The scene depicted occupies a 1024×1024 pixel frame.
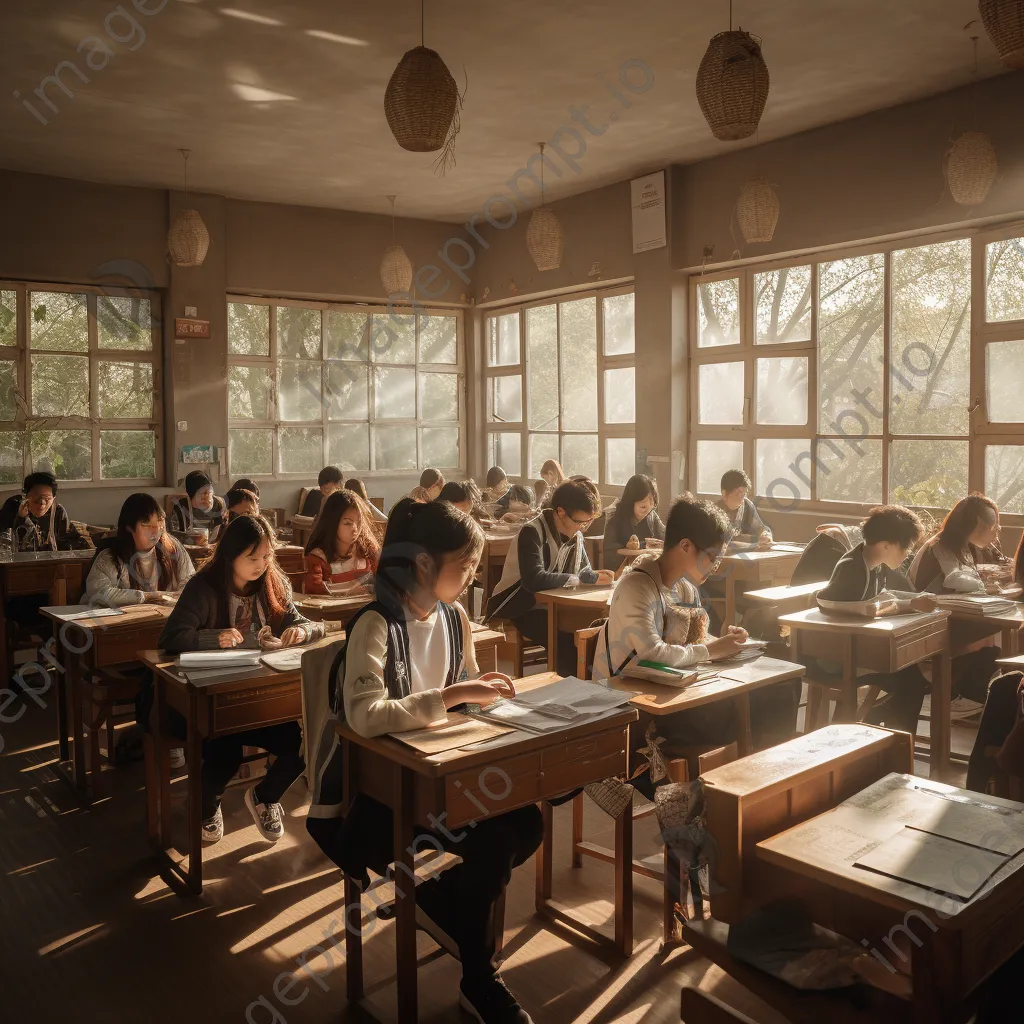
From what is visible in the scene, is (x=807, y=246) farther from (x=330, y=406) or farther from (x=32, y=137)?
(x=32, y=137)

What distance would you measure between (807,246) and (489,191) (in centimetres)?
314

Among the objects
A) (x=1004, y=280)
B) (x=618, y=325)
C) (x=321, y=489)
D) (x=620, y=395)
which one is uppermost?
(x=618, y=325)

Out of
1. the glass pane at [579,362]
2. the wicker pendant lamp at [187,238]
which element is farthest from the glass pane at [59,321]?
the glass pane at [579,362]

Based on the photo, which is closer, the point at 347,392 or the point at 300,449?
the point at 300,449

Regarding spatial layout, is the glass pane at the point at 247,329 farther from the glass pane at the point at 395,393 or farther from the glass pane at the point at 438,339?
the glass pane at the point at 438,339

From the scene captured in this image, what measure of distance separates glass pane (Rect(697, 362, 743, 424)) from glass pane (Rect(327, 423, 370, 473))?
3.61 meters

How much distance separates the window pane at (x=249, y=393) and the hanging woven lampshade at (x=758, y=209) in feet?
16.3

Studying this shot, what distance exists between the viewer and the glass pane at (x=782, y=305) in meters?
7.36

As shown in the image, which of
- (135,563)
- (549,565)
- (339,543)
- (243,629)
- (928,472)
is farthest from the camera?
(928,472)

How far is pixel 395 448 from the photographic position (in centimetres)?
1023


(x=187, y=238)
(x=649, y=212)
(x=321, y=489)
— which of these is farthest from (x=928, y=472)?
(x=187, y=238)

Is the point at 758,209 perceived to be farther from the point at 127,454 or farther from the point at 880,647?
the point at 127,454

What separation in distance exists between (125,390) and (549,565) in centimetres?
555

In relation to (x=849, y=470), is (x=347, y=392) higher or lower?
higher
